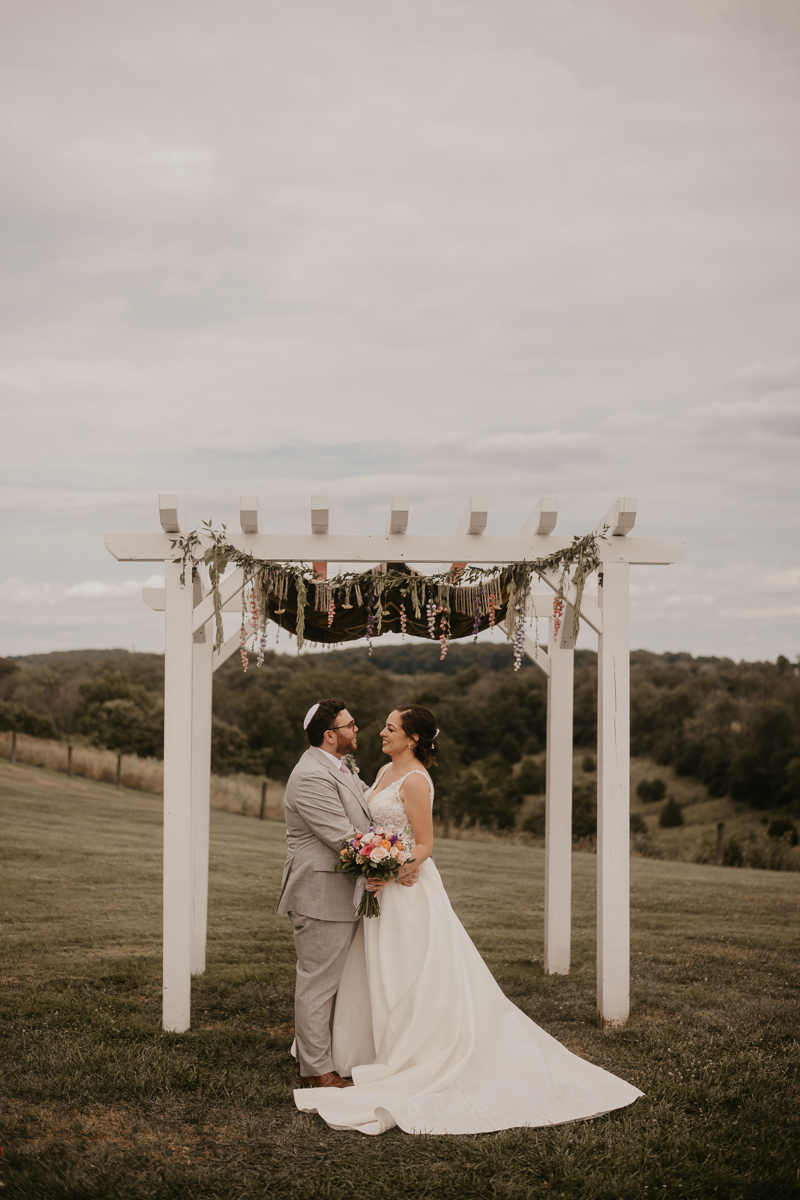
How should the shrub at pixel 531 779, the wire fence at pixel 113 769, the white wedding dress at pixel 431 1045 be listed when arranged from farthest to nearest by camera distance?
the shrub at pixel 531 779 < the wire fence at pixel 113 769 < the white wedding dress at pixel 431 1045

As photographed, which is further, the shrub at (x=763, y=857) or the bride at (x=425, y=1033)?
the shrub at (x=763, y=857)

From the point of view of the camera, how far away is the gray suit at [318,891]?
191 inches

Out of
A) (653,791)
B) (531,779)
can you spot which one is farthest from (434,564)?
(653,791)

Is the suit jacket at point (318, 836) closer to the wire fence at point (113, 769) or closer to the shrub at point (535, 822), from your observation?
the wire fence at point (113, 769)

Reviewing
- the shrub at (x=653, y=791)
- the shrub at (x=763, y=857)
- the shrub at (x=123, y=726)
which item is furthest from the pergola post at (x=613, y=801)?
the shrub at (x=653, y=791)

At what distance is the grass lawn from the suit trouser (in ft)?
0.77

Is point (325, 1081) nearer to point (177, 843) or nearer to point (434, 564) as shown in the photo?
point (177, 843)

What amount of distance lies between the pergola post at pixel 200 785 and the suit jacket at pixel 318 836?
2055mm

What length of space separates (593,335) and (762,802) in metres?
27.3

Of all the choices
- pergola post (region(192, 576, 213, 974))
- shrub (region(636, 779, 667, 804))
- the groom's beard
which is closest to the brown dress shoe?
the groom's beard

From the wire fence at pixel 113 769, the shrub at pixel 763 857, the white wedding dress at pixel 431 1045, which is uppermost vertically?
the white wedding dress at pixel 431 1045

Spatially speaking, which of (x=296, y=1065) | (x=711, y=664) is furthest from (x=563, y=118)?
(x=711, y=664)

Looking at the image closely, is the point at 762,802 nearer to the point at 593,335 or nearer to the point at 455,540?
the point at 593,335

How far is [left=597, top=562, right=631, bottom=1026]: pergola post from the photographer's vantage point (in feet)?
18.8
